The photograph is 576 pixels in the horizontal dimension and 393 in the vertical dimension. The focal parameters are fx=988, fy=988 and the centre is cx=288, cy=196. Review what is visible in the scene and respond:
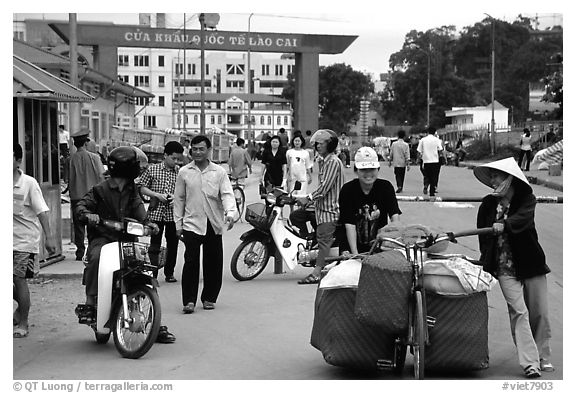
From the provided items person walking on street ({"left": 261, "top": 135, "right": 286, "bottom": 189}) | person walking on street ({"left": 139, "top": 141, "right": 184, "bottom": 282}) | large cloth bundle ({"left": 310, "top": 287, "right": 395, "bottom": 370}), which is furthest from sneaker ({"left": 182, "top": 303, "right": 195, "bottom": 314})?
person walking on street ({"left": 261, "top": 135, "right": 286, "bottom": 189})

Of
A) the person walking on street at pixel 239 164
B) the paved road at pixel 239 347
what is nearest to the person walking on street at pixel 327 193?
the paved road at pixel 239 347

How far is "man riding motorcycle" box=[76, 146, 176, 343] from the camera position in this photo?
8562 mm

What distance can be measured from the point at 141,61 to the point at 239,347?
68501mm

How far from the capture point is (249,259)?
40.6ft

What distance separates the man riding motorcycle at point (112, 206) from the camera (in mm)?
8562

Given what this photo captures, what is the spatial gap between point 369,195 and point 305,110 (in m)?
46.2

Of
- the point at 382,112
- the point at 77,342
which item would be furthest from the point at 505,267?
the point at 382,112

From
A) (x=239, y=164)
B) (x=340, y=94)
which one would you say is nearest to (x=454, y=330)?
(x=239, y=164)

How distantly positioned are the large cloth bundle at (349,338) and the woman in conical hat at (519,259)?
3.26 ft

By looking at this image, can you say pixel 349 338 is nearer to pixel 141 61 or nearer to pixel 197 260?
pixel 197 260

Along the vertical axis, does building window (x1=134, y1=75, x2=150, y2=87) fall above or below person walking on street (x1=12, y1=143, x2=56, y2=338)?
above

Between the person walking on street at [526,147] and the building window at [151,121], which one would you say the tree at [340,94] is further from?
the person walking on street at [526,147]

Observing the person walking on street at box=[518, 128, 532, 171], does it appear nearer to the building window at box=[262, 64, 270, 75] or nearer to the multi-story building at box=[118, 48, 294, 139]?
the multi-story building at box=[118, 48, 294, 139]

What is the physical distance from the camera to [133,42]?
4050 cm
